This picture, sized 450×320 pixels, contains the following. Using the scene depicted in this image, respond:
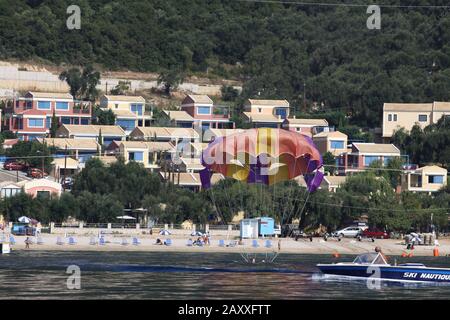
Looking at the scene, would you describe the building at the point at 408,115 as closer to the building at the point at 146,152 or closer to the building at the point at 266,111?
the building at the point at 266,111

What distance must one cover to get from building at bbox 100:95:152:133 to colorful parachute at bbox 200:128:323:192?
78.3 m

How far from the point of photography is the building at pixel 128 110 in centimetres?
16362

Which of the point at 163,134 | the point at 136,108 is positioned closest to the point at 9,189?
the point at 163,134

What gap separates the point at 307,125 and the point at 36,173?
3928 centimetres

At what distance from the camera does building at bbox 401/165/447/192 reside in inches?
5261

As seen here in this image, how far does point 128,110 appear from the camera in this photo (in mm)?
165875

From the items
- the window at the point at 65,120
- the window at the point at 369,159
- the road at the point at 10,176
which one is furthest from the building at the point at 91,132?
the window at the point at 369,159

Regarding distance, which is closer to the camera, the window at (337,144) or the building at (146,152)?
the building at (146,152)

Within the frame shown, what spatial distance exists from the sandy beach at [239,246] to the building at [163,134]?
41208 mm

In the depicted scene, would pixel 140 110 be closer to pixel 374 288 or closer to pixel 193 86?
pixel 193 86

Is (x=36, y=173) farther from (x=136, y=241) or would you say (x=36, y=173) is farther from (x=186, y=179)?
(x=136, y=241)

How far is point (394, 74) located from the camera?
186m
